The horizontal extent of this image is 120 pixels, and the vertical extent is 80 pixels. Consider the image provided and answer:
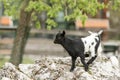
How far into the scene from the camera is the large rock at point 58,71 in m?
13.5

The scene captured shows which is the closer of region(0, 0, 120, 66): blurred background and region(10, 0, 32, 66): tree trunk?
region(10, 0, 32, 66): tree trunk

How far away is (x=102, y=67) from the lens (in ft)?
46.0

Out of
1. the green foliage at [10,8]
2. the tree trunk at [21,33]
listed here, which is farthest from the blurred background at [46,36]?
the tree trunk at [21,33]

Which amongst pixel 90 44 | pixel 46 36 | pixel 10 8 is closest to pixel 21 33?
pixel 10 8

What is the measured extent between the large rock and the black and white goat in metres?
0.22

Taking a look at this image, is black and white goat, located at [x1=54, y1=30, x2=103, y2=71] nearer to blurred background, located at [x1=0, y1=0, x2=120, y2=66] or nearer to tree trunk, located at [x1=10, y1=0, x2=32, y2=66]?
tree trunk, located at [x1=10, y1=0, x2=32, y2=66]

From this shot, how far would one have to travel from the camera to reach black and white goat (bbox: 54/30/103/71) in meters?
13.2

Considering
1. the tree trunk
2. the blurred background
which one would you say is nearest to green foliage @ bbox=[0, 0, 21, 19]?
the tree trunk

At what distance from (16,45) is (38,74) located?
6477 millimetres

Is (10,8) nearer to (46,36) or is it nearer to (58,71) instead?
(58,71)

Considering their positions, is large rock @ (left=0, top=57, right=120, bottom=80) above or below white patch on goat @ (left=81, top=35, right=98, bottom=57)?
below

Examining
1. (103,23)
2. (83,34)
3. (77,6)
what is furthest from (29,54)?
(77,6)

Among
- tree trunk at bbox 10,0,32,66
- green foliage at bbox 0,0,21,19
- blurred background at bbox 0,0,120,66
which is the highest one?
green foliage at bbox 0,0,21,19

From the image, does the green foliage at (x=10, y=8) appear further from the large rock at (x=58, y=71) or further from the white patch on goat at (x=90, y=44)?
the white patch on goat at (x=90, y=44)
